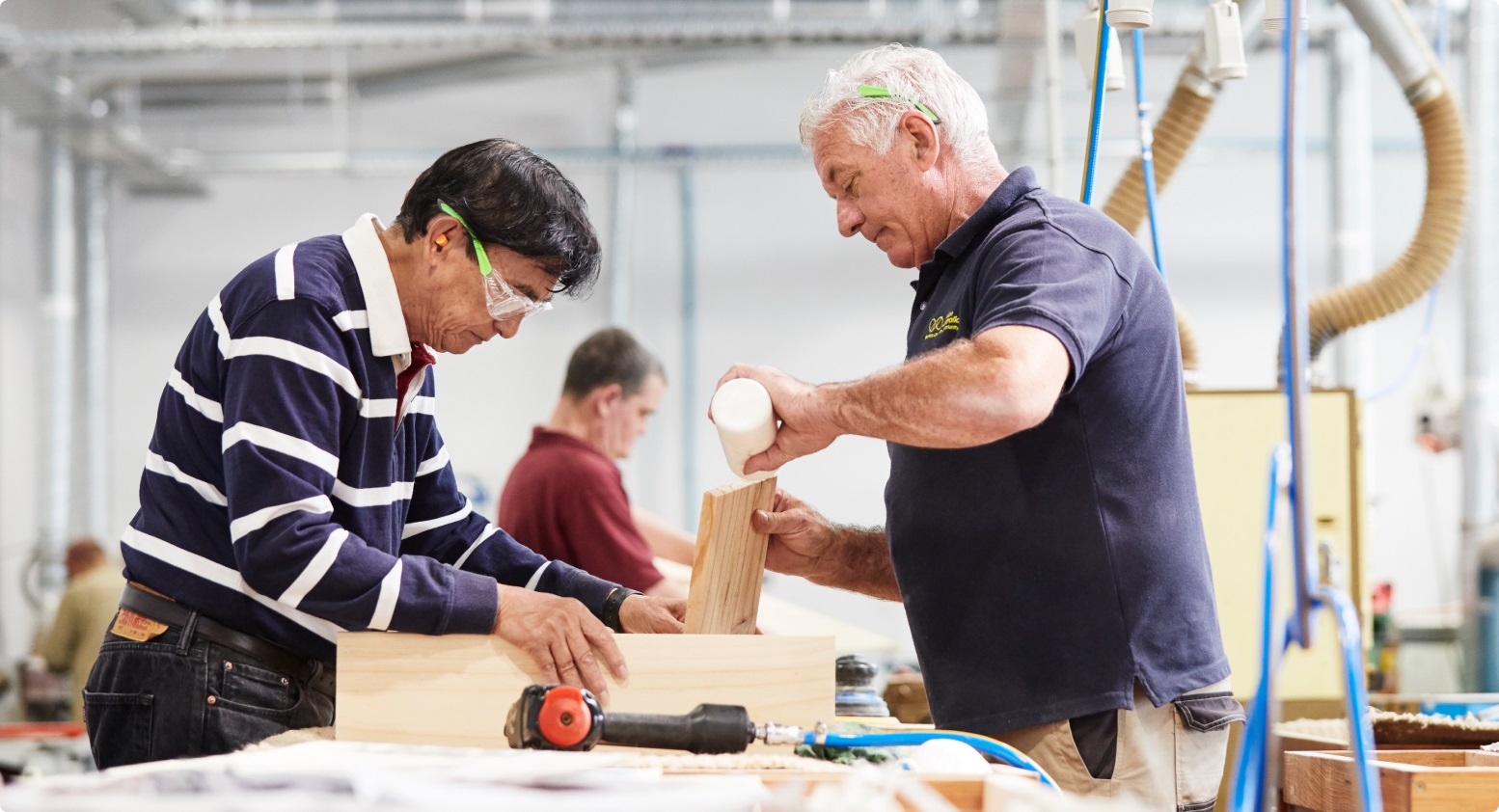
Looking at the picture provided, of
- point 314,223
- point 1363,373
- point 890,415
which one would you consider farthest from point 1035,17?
point 314,223

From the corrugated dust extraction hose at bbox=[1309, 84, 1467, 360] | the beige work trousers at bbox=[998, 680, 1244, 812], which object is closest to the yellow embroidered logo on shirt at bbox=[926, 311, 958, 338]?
the beige work trousers at bbox=[998, 680, 1244, 812]

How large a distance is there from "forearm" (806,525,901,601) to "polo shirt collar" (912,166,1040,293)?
0.44 meters

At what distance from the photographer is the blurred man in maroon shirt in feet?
10.3

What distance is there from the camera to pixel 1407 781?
1375 millimetres

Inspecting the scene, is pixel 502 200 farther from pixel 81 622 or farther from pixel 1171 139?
pixel 81 622

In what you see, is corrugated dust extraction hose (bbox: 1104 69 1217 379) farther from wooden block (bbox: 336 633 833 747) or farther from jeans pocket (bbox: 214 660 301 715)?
jeans pocket (bbox: 214 660 301 715)

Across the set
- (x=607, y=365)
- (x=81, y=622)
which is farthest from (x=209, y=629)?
(x=81, y=622)

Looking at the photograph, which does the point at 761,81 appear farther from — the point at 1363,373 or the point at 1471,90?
the point at 1471,90

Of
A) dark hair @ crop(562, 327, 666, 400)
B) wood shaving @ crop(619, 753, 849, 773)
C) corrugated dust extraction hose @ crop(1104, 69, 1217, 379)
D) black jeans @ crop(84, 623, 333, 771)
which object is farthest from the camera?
dark hair @ crop(562, 327, 666, 400)

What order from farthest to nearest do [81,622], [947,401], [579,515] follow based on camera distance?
[81,622], [579,515], [947,401]

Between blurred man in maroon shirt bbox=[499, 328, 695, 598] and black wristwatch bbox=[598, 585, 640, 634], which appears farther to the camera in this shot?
blurred man in maroon shirt bbox=[499, 328, 695, 598]

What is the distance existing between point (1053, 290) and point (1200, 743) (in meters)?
0.55

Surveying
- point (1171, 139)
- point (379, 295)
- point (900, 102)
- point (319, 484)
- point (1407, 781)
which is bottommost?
point (1407, 781)

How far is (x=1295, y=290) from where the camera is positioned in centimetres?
91
